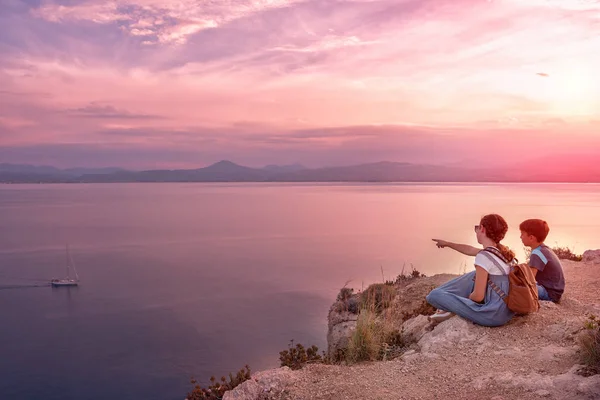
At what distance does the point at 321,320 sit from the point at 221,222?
52.6 metres

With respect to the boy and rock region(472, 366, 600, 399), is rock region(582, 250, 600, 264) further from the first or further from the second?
rock region(472, 366, 600, 399)

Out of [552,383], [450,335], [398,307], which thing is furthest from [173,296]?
[552,383]

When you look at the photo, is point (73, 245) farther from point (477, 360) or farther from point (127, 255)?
point (477, 360)

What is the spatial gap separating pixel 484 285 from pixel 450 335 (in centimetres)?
105

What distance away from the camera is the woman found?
7.07 m

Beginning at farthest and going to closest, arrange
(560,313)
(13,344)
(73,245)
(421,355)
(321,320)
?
(73,245) < (321,320) < (13,344) < (560,313) < (421,355)

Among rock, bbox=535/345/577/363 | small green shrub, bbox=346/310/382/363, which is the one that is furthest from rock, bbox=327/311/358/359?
rock, bbox=535/345/577/363

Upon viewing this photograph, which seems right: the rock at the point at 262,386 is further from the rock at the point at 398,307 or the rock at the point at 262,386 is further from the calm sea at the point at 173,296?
the calm sea at the point at 173,296

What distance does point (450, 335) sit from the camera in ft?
25.0

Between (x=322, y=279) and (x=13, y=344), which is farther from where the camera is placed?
(x=322, y=279)

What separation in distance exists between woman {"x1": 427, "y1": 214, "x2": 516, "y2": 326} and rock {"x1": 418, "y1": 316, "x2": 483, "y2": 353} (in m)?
0.14

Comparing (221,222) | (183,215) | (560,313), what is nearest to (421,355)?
(560,313)

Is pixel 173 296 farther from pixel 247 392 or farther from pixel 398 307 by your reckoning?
pixel 247 392

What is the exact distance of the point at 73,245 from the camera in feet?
166
